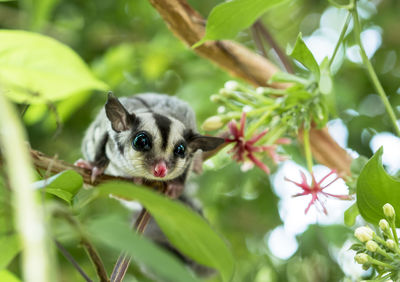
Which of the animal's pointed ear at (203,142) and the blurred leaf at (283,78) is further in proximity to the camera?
the animal's pointed ear at (203,142)

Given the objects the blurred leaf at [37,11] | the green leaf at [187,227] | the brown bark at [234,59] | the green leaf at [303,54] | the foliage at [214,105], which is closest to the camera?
the green leaf at [187,227]

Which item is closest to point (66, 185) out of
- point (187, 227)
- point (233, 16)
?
point (187, 227)

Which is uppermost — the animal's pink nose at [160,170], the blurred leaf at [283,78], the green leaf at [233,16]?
the green leaf at [233,16]

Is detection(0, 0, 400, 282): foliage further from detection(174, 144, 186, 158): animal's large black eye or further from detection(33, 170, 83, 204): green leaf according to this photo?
detection(174, 144, 186, 158): animal's large black eye

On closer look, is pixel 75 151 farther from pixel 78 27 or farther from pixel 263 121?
pixel 263 121

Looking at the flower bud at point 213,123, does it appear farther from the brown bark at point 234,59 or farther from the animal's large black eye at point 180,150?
the brown bark at point 234,59

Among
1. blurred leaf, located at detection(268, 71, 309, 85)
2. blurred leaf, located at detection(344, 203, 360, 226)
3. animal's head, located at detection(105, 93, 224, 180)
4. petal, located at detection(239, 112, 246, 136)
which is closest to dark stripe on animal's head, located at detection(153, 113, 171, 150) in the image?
animal's head, located at detection(105, 93, 224, 180)

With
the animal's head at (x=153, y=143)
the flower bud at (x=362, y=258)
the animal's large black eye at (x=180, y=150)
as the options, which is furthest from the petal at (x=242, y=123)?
the flower bud at (x=362, y=258)
